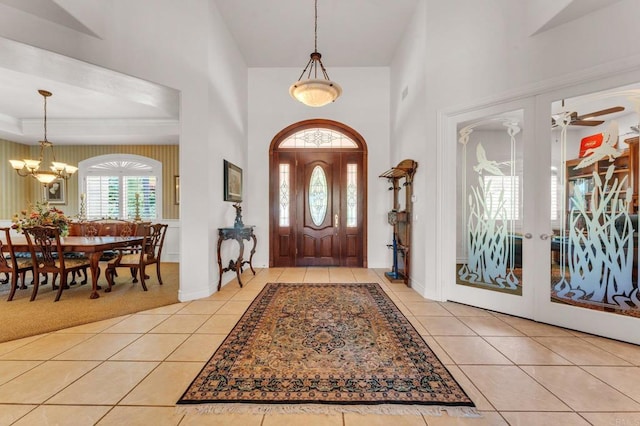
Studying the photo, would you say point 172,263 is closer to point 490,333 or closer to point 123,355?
point 123,355

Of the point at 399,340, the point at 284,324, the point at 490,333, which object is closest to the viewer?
the point at 399,340

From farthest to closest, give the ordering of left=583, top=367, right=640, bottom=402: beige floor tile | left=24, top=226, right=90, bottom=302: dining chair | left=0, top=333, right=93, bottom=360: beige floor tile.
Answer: left=24, top=226, right=90, bottom=302: dining chair < left=0, top=333, right=93, bottom=360: beige floor tile < left=583, top=367, right=640, bottom=402: beige floor tile

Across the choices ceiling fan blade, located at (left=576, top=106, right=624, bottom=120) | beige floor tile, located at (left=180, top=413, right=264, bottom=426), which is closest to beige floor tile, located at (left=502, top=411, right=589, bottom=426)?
beige floor tile, located at (left=180, top=413, right=264, bottom=426)

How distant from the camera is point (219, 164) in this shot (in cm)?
419

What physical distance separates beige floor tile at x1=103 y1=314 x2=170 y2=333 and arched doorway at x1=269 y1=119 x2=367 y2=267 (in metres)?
2.74

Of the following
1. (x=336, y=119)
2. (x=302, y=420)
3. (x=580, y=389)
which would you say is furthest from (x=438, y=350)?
(x=336, y=119)

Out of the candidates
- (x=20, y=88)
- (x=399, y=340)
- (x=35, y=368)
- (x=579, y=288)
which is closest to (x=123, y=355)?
(x=35, y=368)

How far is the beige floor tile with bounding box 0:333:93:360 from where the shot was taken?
2301 mm

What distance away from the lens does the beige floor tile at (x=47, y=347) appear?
2.30 m

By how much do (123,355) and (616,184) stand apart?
4.65m

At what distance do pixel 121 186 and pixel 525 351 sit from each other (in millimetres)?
8428

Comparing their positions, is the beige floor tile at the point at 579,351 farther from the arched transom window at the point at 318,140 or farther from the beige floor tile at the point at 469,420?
the arched transom window at the point at 318,140

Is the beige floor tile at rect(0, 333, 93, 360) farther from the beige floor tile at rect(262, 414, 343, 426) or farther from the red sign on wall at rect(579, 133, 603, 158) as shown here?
the red sign on wall at rect(579, 133, 603, 158)

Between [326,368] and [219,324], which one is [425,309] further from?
[219,324]
